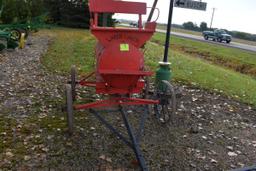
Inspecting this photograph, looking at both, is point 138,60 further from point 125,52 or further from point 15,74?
point 15,74

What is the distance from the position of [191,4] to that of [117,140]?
11.6 feet

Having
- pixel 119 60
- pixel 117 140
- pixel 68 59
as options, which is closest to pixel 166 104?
pixel 117 140

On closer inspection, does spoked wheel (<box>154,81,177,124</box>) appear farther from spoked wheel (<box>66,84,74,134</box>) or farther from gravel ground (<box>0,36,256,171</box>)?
spoked wheel (<box>66,84,74,134</box>)

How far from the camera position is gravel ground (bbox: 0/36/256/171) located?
17.7 ft

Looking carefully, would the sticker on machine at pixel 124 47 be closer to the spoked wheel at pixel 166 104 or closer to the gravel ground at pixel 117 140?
the spoked wheel at pixel 166 104

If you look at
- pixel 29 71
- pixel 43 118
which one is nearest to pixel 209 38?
pixel 29 71

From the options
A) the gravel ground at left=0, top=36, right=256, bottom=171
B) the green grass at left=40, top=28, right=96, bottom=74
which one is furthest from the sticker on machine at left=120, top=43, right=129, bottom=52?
the green grass at left=40, top=28, right=96, bottom=74

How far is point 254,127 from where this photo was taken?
25.8 feet

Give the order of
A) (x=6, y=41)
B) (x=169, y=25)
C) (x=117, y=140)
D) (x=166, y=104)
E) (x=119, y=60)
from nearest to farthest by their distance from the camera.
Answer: (x=119, y=60), (x=117, y=140), (x=166, y=104), (x=169, y=25), (x=6, y=41)

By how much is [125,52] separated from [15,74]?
5.59 meters

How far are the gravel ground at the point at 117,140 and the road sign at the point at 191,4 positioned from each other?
7.71 ft

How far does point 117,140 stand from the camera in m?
6.18

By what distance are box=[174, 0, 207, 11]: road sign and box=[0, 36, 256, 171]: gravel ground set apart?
7.71 ft

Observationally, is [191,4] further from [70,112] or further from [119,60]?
[70,112]
